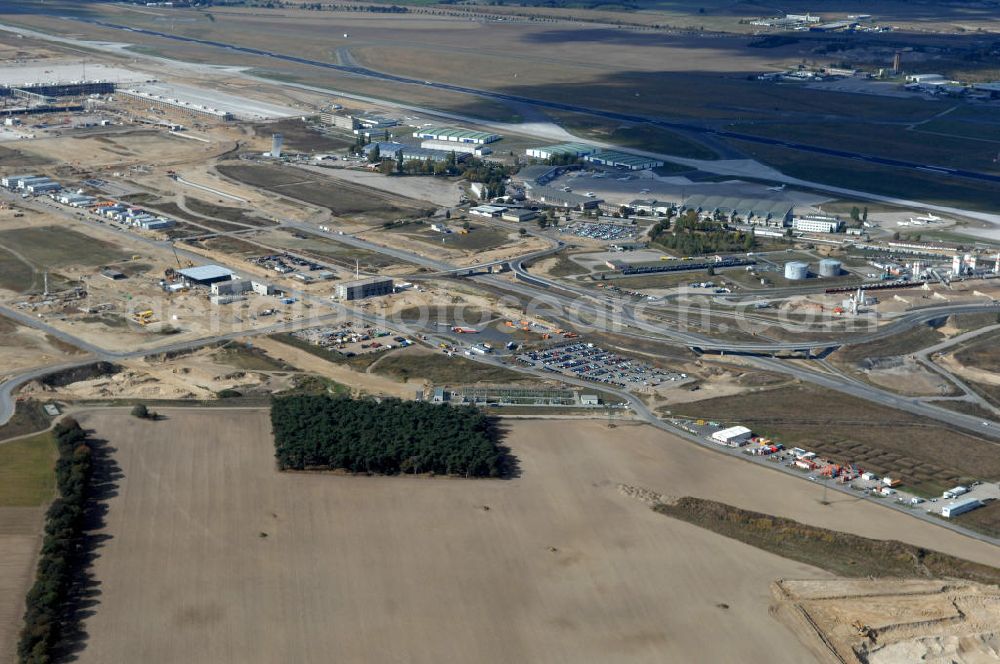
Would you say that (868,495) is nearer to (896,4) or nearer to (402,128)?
(402,128)

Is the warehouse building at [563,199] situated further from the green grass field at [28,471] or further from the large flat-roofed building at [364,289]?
the green grass field at [28,471]

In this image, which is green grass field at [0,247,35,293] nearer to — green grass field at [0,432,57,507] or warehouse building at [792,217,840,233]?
green grass field at [0,432,57,507]

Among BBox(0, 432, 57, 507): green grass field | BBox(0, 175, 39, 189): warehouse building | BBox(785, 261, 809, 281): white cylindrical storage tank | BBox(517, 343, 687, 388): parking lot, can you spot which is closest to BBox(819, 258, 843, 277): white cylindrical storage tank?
BBox(785, 261, 809, 281): white cylindrical storage tank

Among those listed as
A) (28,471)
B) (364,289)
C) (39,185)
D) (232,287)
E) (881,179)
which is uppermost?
(881,179)

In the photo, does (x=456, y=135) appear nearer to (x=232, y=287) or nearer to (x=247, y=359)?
(x=232, y=287)

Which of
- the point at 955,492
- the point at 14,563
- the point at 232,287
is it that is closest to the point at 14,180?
the point at 232,287

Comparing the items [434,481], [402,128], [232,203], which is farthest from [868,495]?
[402,128]
